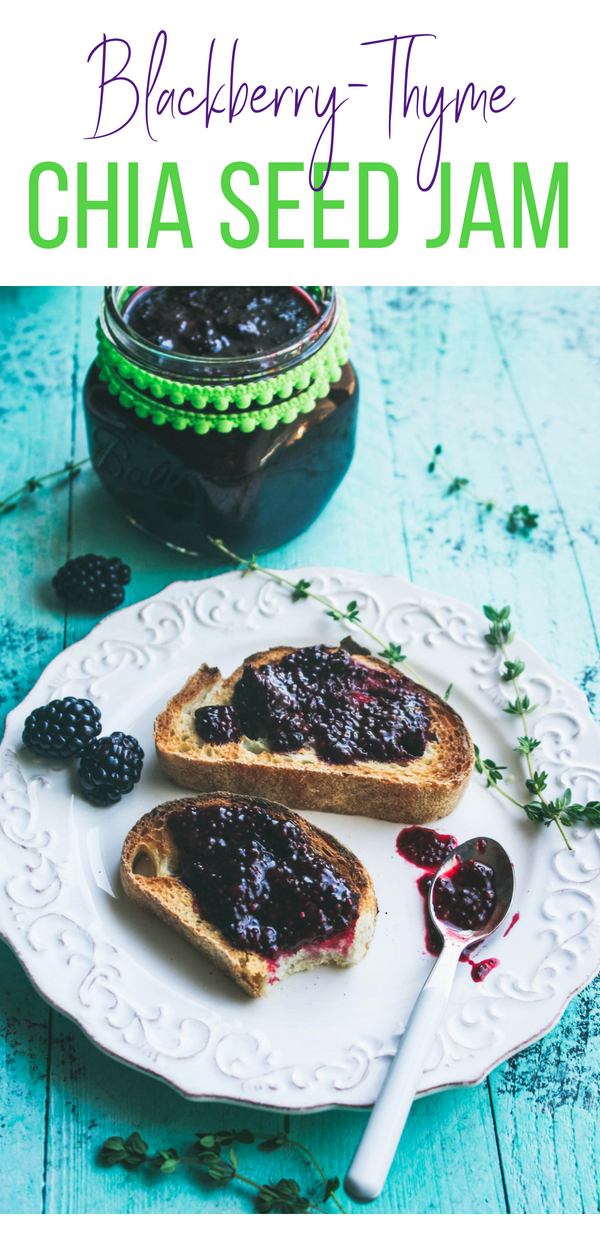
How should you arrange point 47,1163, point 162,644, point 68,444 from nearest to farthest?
point 47,1163 → point 162,644 → point 68,444

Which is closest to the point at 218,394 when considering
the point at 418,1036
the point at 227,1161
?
the point at 418,1036

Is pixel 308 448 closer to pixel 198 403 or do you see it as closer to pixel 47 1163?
pixel 198 403

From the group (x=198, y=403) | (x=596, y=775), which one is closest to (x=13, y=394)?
(x=198, y=403)

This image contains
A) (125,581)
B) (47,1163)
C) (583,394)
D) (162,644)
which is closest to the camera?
(47,1163)

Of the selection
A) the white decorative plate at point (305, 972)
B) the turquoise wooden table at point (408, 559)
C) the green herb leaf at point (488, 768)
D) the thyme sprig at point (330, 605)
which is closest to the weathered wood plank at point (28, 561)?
the turquoise wooden table at point (408, 559)

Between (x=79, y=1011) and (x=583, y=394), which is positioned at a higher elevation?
(x=583, y=394)

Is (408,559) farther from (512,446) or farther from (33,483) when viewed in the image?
(33,483)

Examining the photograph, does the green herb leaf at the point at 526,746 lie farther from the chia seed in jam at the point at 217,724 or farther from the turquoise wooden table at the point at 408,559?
the chia seed in jam at the point at 217,724

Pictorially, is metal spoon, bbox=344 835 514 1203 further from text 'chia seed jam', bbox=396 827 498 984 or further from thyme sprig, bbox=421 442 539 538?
thyme sprig, bbox=421 442 539 538
